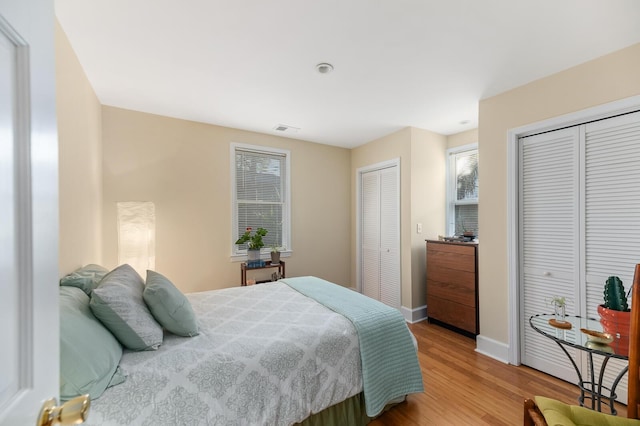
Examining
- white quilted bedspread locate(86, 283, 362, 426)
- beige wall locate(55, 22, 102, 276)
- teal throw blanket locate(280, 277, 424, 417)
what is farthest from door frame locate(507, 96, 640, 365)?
beige wall locate(55, 22, 102, 276)

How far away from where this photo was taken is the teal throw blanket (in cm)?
172

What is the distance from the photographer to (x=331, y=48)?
193 cm

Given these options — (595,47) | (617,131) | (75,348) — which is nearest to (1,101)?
(75,348)

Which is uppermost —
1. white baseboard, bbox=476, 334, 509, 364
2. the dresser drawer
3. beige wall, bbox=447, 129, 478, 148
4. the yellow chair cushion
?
beige wall, bbox=447, 129, 478, 148

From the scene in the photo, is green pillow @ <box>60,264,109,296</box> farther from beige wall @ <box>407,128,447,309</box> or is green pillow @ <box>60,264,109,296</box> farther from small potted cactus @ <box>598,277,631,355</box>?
beige wall @ <box>407,128,447,309</box>

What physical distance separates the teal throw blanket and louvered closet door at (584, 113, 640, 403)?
148 centimetres

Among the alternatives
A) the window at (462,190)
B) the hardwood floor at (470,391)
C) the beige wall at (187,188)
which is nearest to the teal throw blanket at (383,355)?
the hardwood floor at (470,391)

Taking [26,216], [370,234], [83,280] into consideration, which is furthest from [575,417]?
[370,234]

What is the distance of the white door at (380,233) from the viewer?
3820mm

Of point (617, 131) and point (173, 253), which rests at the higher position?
point (617, 131)

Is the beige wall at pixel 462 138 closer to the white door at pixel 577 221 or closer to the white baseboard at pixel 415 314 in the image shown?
the white door at pixel 577 221

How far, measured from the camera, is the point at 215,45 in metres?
1.89

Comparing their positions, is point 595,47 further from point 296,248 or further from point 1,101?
point 296,248

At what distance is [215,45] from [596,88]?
2.80m
